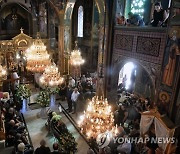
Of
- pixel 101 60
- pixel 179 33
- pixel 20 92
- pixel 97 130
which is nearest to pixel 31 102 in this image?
pixel 20 92

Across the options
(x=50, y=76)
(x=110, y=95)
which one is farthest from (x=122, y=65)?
(x=50, y=76)

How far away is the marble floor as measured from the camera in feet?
24.3

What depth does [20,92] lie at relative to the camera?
967 cm

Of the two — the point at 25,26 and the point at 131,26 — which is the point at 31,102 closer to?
the point at 131,26

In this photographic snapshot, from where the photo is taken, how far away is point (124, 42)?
7.44m

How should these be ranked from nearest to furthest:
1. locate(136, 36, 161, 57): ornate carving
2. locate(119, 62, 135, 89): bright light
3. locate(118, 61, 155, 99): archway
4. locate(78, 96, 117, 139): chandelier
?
1. locate(78, 96, 117, 139): chandelier
2. locate(136, 36, 161, 57): ornate carving
3. locate(118, 61, 155, 99): archway
4. locate(119, 62, 135, 89): bright light

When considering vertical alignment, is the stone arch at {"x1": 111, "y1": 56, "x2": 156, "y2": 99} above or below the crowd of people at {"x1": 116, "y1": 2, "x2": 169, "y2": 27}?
below

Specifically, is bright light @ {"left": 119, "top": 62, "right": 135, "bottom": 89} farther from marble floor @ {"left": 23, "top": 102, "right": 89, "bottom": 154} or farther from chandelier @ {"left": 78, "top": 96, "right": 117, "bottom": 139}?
chandelier @ {"left": 78, "top": 96, "right": 117, "bottom": 139}

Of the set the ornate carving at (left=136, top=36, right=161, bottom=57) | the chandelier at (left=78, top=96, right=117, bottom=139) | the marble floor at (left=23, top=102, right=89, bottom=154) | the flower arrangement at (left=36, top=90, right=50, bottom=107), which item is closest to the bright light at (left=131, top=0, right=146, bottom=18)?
the ornate carving at (left=136, top=36, right=161, bottom=57)

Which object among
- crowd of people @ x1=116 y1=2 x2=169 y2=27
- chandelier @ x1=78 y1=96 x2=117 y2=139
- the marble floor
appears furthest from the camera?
the marble floor

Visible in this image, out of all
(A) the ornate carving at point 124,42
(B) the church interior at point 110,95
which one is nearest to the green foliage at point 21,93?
(B) the church interior at point 110,95

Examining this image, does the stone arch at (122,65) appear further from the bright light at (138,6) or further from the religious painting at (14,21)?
the religious painting at (14,21)

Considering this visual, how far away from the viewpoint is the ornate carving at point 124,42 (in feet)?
23.4

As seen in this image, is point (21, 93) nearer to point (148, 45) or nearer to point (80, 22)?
point (148, 45)
